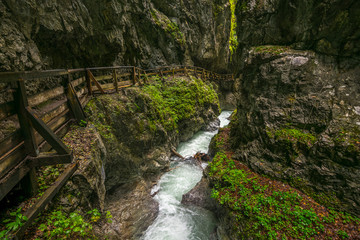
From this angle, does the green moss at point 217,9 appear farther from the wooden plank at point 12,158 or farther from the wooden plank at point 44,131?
the wooden plank at point 12,158

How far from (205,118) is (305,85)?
10.2 meters

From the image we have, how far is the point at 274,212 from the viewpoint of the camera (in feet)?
16.9

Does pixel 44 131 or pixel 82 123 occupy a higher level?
pixel 44 131

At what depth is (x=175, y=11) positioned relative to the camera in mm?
17172

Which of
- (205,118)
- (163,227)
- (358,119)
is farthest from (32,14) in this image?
(205,118)

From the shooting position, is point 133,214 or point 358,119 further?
point 133,214

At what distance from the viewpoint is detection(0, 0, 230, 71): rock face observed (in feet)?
14.8

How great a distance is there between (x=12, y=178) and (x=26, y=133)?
74 cm

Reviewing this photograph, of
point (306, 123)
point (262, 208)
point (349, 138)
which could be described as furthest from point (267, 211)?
point (306, 123)

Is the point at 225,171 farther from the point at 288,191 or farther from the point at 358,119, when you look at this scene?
the point at 358,119

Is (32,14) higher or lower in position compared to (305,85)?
higher

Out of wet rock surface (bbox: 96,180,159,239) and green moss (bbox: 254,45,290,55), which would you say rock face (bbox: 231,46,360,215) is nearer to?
green moss (bbox: 254,45,290,55)

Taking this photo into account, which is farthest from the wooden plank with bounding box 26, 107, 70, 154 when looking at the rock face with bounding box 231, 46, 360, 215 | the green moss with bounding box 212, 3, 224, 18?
the green moss with bounding box 212, 3, 224, 18

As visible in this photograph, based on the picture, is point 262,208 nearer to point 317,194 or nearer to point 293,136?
point 317,194
